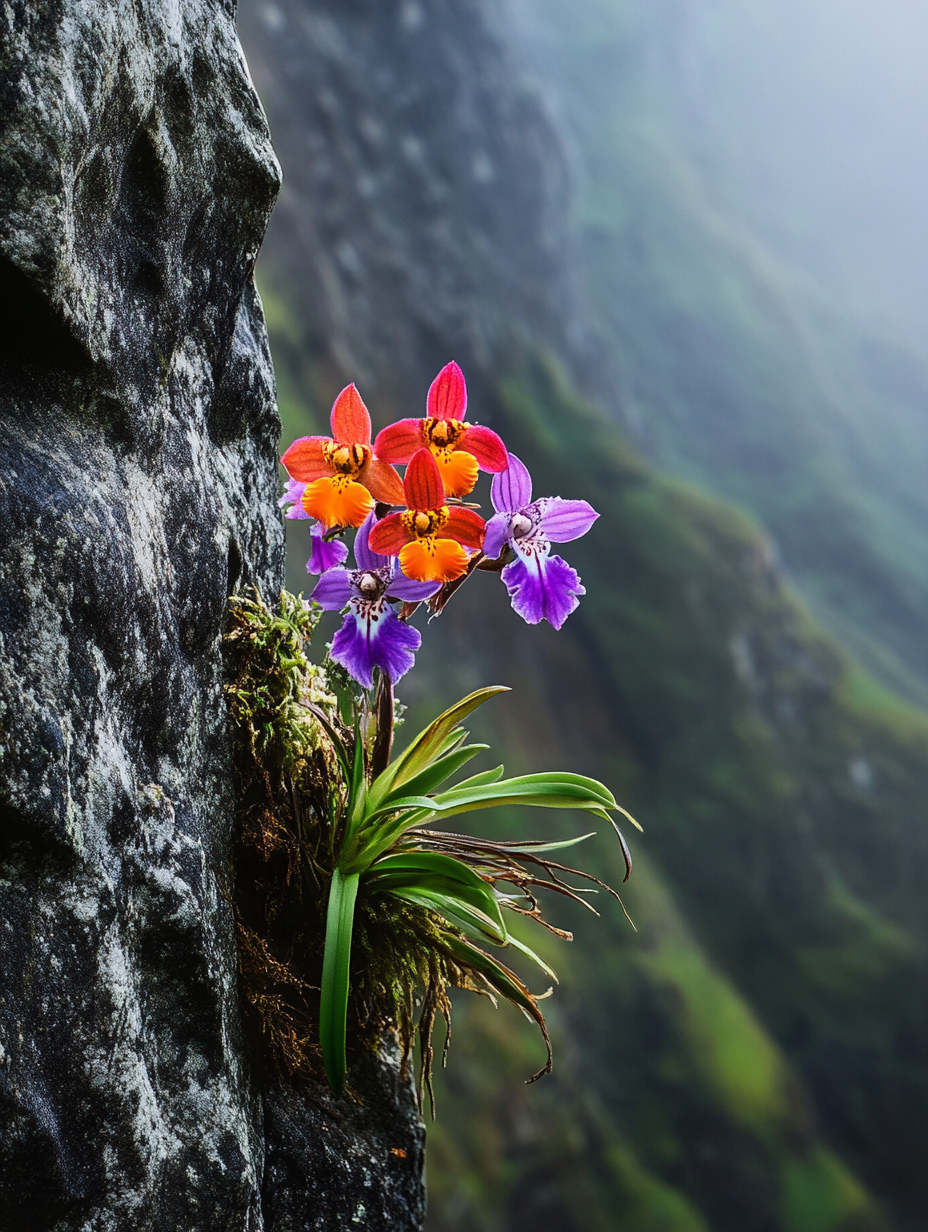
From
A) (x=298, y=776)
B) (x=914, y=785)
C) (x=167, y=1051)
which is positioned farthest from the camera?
(x=914, y=785)

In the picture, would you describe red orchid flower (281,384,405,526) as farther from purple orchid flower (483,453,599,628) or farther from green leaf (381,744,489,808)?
green leaf (381,744,489,808)

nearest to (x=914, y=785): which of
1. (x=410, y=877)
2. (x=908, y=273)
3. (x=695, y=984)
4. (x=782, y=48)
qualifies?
(x=695, y=984)

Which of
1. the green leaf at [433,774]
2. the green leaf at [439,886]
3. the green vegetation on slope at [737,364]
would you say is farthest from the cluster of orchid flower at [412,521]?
the green vegetation on slope at [737,364]

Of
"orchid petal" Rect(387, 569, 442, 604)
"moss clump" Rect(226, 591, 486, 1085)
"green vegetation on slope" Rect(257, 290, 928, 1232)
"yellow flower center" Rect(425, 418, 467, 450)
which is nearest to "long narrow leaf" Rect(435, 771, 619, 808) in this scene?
"moss clump" Rect(226, 591, 486, 1085)

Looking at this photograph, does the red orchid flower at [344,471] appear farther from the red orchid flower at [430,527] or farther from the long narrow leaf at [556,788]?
the long narrow leaf at [556,788]

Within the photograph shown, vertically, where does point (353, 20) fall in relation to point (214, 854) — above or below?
above

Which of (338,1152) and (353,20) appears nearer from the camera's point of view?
(338,1152)

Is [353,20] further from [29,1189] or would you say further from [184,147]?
[29,1189]
